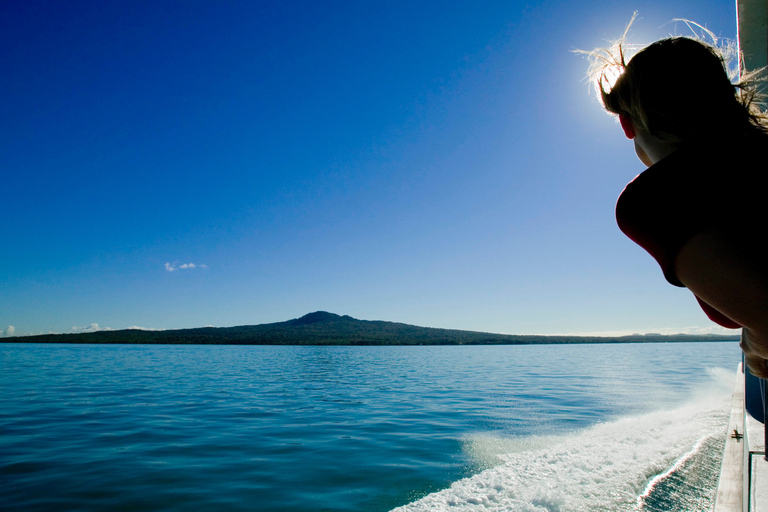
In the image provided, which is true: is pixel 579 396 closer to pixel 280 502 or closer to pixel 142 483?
pixel 280 502

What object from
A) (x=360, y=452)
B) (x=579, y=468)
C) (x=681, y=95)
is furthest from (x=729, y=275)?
(x=360, y=452)

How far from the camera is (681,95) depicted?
823mm

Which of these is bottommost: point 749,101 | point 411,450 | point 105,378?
point 105,378

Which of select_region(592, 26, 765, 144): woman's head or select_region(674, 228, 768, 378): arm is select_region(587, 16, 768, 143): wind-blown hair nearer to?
select_region(592, 26, 765, 144): woman's head

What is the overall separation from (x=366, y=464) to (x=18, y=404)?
14.5 metres

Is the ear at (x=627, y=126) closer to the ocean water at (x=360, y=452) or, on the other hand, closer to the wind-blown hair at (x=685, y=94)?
the wind-blown hair at (x=685, y=94)

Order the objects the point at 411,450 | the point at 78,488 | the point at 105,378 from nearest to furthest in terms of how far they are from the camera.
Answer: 1. the point at 78,488
2. the point at 411,450
3. the point at 105,378

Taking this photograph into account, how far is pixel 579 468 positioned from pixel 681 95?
26.5ft

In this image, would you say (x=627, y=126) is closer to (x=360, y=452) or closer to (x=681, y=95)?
(x=681, y=95)

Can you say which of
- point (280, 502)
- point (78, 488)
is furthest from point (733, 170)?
point (78, 488)

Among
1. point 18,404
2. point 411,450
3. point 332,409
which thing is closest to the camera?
point 411,450

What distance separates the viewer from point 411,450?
9.03 m

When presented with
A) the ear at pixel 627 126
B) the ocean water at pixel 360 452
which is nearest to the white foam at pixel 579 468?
the ocean water at pixel 360 452

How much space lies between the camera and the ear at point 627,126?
0.92 meters
